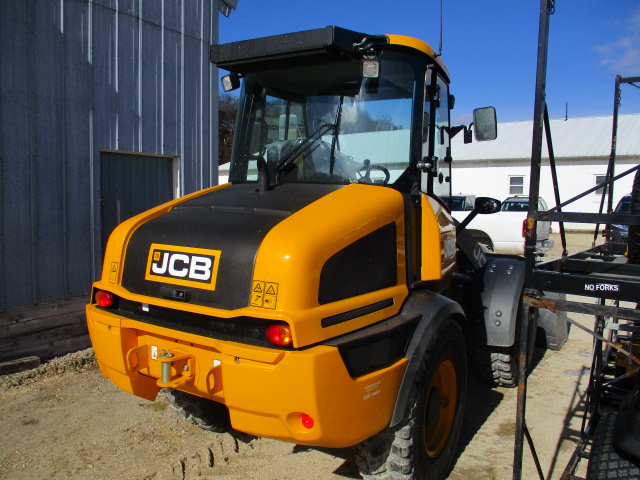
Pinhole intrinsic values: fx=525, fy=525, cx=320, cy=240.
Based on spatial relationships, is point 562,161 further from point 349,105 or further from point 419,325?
point 419,325

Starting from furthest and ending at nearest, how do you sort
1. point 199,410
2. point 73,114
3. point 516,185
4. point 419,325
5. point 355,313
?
point 516,185, point 73,114, point 199,410, point 419,325, point 355,313

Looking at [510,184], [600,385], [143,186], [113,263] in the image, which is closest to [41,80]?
[143,186]

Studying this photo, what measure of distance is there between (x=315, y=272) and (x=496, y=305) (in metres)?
2.43

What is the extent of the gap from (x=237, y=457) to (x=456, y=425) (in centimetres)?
158

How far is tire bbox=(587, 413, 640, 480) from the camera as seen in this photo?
2.26m

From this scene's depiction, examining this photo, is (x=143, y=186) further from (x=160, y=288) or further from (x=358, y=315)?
(x=358, y=315)

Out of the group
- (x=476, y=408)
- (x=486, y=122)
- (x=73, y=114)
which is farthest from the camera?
(x=73, y=114)

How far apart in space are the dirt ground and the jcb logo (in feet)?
4.74

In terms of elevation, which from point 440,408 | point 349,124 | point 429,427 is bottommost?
point 429,427

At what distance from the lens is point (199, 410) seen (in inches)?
156

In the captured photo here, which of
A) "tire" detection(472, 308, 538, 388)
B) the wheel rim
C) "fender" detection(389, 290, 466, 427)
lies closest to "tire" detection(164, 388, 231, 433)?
the wheel rim

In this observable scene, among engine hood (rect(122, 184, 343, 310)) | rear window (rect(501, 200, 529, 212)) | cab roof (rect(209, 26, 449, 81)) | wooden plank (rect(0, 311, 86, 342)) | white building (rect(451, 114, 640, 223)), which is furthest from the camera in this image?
white building (rect(451, 114, 640, 223))

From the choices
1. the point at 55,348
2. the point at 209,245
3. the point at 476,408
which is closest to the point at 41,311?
the point at 55,348

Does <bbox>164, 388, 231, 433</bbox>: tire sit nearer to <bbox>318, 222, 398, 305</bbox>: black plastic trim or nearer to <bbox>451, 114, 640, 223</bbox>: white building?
<bbox>318, 222, 398, 305</bbox>: black plastic trim
